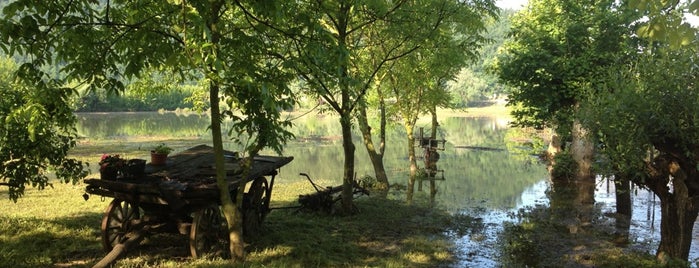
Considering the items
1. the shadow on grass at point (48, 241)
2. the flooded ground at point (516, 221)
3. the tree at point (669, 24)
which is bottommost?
the flooded ground at point (516, 221)

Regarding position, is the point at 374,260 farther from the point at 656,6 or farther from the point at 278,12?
the point at 656,6

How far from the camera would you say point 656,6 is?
3199 millimetres

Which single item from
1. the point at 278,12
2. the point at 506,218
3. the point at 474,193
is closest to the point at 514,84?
the point at 474,193

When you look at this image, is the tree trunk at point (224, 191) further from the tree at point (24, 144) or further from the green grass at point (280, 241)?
the tree at point (24, 144)

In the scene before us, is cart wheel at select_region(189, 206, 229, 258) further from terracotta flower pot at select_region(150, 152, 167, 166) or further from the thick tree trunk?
the thick tree trunk

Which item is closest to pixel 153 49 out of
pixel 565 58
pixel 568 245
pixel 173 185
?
pixel 173 185

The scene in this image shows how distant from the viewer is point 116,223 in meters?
8.80

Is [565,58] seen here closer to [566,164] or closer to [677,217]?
[566,164]

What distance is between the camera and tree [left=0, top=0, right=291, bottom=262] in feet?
18.1

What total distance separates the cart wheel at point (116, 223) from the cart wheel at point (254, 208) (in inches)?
83.4

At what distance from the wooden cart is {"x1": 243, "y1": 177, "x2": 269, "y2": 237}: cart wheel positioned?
0.07 feet

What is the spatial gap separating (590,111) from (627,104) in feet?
4.62

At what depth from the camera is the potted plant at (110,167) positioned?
7.86m

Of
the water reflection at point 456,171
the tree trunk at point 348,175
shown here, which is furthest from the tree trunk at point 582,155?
the tree trunk at point 348,175
